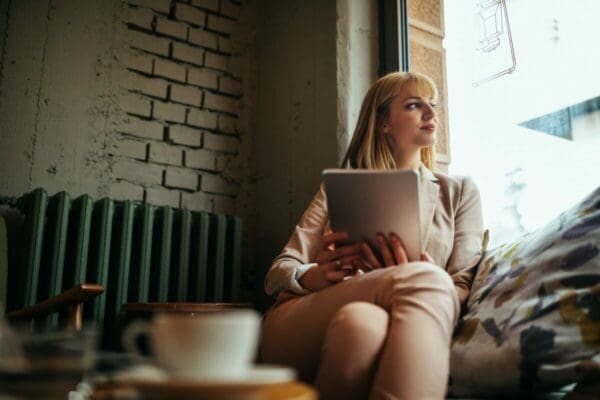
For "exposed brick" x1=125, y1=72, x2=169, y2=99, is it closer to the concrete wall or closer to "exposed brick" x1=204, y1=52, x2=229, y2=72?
Answer: the concrete wall

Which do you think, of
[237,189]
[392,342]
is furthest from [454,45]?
[392,342]

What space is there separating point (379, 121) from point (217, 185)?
94 centimetres

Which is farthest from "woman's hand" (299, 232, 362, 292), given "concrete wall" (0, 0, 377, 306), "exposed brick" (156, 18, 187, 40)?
"exposed brick" (156, 18, 187, 40)

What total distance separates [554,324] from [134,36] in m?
1.93

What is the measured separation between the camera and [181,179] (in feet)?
7.50

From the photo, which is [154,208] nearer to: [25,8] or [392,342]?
[25,8]

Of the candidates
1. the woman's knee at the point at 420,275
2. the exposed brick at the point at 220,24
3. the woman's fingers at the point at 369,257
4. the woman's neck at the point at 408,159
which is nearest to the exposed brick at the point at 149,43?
the exposed brick at the point at 220,24

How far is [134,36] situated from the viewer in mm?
2248

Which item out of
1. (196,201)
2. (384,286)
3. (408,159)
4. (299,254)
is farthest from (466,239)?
(196,201)

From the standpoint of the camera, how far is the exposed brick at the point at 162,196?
7.25ft

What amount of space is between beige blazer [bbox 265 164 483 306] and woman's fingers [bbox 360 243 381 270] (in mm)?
210

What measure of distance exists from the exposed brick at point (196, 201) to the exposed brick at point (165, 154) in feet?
0.48

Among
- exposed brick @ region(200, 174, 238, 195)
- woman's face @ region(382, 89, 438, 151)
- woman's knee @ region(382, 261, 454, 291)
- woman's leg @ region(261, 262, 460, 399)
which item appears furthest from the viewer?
exposed brick @ region(200, 174, 238, 195)

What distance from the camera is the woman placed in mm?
812
